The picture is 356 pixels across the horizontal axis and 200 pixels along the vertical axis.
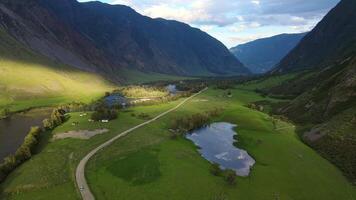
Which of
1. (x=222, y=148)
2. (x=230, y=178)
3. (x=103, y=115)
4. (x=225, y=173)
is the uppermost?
(x=103, y=115)

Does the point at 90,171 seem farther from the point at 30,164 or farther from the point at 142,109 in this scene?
the point at 142,109

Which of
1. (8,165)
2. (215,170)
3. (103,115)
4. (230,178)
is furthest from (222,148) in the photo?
(8,165)

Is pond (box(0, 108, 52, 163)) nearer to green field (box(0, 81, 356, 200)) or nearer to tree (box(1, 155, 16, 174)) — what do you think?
tree (box(1, 155, 16, 174))

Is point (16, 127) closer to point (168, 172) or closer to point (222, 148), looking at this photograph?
point (222, 148)

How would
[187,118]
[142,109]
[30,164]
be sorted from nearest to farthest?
[30,164], [187,118], [142,109]

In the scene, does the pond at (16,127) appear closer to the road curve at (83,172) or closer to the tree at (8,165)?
the tree at (8,165)

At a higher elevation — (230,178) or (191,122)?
(191,122)

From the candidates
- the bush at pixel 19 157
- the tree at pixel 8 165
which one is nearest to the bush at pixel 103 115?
the bush at pixel 19 157

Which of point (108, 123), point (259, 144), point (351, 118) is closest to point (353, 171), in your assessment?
point (351, 118)
